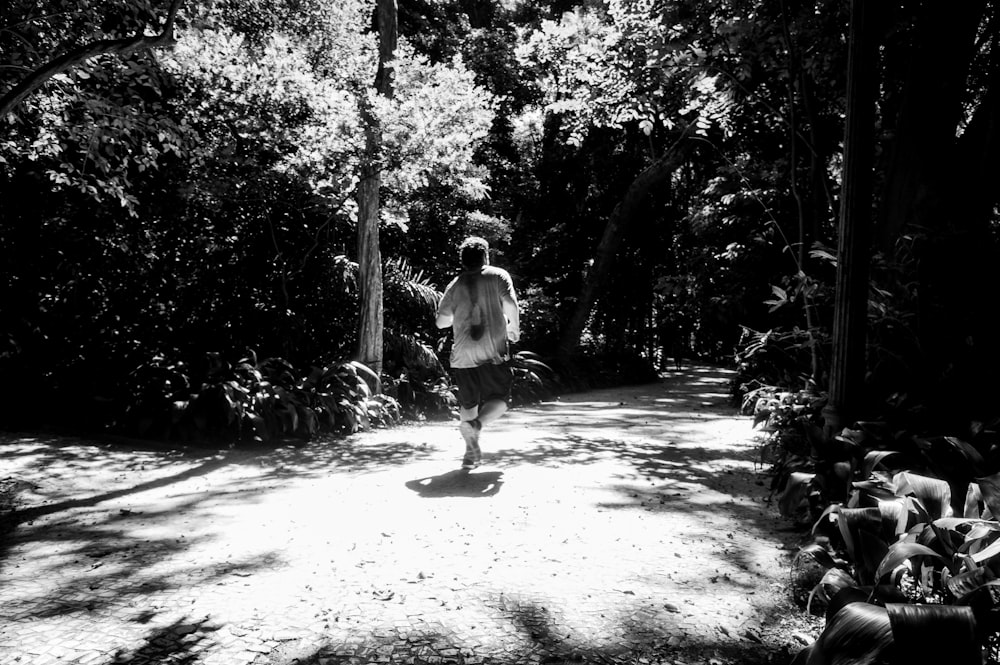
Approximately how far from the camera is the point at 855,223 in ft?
14.4

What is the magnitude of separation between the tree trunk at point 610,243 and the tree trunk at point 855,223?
13.4 meters

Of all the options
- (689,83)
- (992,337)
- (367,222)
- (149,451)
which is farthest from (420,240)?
(992,337)

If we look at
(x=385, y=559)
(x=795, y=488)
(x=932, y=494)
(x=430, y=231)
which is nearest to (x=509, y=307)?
(x=385, y=559)

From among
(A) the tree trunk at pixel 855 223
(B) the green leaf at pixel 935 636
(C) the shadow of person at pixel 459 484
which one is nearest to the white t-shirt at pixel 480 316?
(C) the shadow of person at pixel 459 484

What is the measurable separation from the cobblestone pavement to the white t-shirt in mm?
1057

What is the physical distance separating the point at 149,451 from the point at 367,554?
4321 millimetres

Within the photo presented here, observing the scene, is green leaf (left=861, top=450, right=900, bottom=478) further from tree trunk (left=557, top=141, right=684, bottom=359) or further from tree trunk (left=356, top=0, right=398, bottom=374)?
tree trunk (left=557, top=141, right=684, bottom=359)

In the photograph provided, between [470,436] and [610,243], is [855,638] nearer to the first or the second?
[470,436]

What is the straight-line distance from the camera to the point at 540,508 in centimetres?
542

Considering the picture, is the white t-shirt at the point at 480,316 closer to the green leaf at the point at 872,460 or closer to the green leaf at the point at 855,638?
the green leaf at the point at 872,460

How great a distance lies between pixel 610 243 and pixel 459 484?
13.8 meters

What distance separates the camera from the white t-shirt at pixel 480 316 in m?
6.82

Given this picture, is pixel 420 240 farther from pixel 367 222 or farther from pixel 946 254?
pixel 946 254

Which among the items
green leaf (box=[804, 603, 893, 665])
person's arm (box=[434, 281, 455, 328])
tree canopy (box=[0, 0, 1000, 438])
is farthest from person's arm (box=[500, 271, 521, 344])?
green leaf (box=[804, 603, 893, 665])
